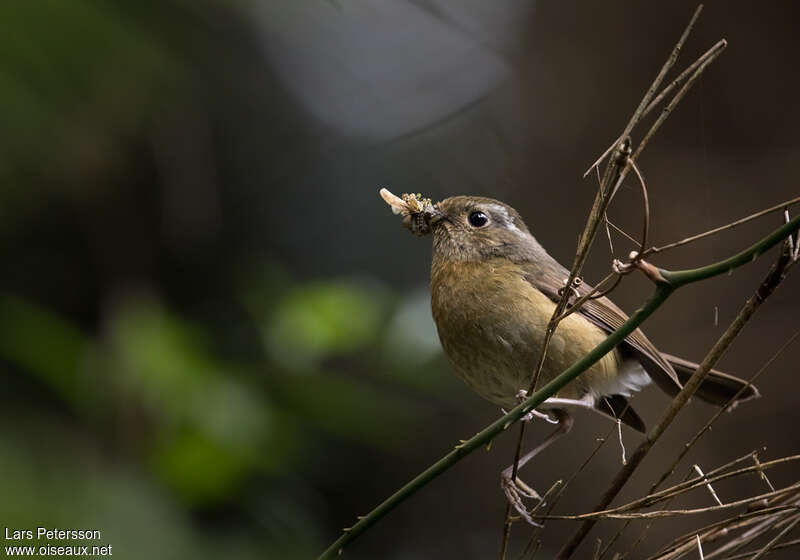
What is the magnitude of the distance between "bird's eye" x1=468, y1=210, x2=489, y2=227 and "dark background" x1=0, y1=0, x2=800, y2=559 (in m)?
0.38

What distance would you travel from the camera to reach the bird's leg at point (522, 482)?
2238mm

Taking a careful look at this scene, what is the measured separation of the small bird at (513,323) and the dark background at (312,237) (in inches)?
8.3

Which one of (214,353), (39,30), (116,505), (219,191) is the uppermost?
(219,191)

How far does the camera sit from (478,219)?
347 centimetres

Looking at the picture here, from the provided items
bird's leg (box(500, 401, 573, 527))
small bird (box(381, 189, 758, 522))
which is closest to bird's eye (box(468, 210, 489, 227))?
small bird (box(381, 189, 758, 522))

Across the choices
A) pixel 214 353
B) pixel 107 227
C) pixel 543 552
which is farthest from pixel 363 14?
pixel 543 552

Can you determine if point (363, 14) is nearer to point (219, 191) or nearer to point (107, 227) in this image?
point (219, 191)

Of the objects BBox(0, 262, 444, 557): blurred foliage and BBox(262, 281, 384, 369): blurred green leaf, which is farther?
BBox(262, 281, 384, 369): blurred green leaf

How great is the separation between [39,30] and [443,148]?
3.36m

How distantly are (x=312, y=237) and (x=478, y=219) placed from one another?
2825 mm

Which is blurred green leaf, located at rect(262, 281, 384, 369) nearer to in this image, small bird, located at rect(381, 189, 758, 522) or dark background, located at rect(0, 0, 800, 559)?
dark background, located at rect(0, 0, 800, 559)

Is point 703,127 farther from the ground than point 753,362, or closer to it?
farther from the ground

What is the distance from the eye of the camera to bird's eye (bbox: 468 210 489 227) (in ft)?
11.4

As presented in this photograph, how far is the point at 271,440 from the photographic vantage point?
3209mm
